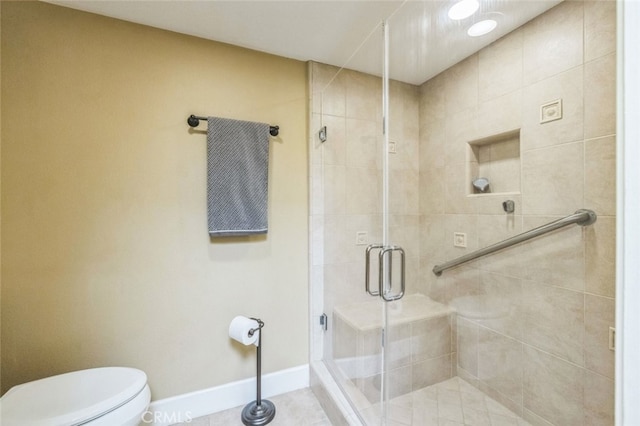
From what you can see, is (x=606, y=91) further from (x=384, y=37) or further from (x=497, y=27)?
(x=384, y=37)

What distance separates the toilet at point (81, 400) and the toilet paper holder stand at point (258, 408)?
58cm

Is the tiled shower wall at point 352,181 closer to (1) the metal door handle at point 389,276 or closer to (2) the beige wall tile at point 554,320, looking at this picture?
(1) the metal door handle at point 389,276

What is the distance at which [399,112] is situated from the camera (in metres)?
1.63

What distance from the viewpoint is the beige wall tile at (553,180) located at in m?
1.15

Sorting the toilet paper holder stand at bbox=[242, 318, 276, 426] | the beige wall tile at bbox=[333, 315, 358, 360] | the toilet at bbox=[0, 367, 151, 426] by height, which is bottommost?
the toilet paper holder stand at bbox=[242, 318, 276, 426]

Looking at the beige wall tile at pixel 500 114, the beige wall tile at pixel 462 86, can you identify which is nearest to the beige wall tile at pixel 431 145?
the beige wall tile at pixel 462 86

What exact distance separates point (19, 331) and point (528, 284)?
2.53 meters

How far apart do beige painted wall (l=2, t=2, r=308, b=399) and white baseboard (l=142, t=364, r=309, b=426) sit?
0.16 ft

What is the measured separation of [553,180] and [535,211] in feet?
0.54

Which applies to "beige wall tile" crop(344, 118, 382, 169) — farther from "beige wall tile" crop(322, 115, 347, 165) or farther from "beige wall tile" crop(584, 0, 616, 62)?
"beige wall tile" crop(584, 0, 616, 62)

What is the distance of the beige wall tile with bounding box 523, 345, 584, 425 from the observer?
116 cm

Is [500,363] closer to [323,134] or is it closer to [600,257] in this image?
[600,257]

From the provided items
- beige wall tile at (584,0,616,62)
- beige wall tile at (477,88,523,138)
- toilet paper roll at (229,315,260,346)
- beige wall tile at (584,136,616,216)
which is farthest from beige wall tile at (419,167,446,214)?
toilet paper roll at (229,315,260,346)

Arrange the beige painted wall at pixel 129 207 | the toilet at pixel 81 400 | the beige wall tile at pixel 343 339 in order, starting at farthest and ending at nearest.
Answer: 1. the beige wall tile at pixel 343 339
2. the beige painted wall at pixel 129 207
3. the toilet at pixel 81 400
